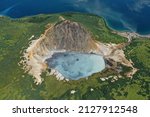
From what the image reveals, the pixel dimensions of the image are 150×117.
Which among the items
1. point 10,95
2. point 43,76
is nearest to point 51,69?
point 43,76

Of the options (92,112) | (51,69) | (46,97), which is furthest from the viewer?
(51,69)

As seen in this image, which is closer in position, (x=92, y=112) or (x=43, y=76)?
(x=92, y=112)

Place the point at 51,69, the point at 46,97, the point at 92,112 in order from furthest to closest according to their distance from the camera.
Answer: the point at 51,69 < the point at 46,97 < the point at 92,112

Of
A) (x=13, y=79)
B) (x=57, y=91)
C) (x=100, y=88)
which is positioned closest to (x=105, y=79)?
(x=100, y=88)

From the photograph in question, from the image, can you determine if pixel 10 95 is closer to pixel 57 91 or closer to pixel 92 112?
pixel 57 91

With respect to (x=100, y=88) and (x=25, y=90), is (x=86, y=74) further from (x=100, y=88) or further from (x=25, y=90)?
(x=25, y=90)

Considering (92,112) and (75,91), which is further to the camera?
(75,91)

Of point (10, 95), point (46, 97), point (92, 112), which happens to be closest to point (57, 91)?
point (46, 97)
